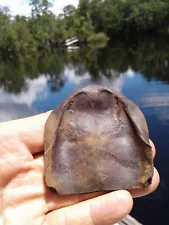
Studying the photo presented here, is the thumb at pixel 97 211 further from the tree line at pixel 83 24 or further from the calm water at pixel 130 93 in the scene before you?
the tree line at pixel 83 24

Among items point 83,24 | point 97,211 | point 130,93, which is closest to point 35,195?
point 97,211

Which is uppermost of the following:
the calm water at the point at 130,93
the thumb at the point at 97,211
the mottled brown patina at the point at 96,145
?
the mottled brown patina at the point at 96,145

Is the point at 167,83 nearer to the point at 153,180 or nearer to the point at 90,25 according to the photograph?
the point at 153,180

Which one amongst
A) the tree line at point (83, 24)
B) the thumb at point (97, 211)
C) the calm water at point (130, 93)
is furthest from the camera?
the tree line at point (83, 24)

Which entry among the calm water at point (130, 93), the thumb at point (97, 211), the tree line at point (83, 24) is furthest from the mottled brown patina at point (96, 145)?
the tree line at point (83, 24)

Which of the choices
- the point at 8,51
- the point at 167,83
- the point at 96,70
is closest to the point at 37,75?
the point at 96,70

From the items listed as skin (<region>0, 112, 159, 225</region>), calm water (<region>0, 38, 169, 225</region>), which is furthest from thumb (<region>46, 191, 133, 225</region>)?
calm water (<region>0, 38, 169, 225</region>)
